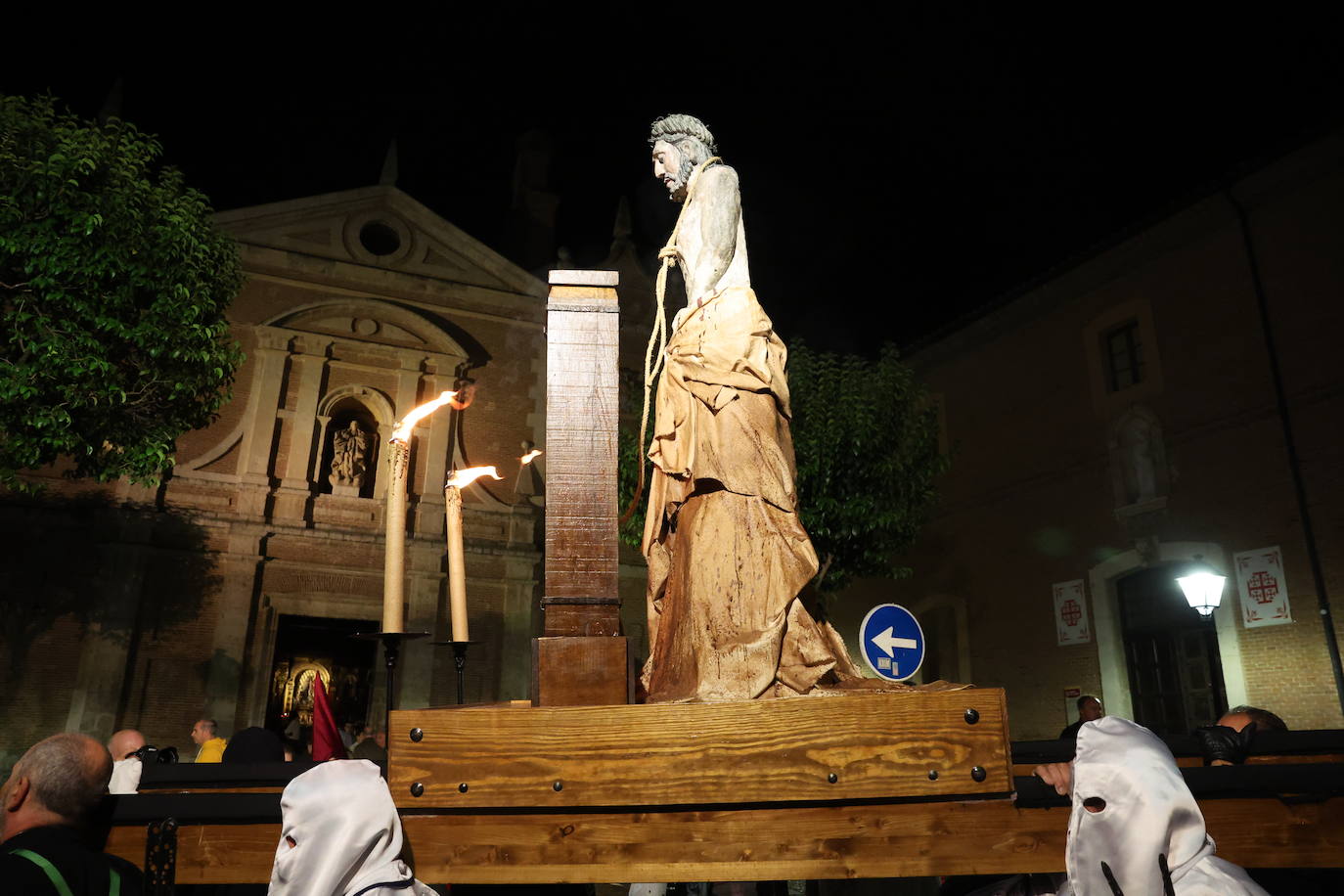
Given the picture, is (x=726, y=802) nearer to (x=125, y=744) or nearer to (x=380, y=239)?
(x=125, y=744)

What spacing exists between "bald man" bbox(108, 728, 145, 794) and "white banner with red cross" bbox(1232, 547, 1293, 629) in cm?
1372

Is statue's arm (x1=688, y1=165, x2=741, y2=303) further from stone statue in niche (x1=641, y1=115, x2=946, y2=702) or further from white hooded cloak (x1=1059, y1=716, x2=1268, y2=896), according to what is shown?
white hooded cloak (x1=1059, y1=716, x2=1268, y2=896)

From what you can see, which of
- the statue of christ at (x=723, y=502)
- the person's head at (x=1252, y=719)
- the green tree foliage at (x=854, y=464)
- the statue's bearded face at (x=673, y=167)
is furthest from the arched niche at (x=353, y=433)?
the statue of christ at (x=723, y=502)

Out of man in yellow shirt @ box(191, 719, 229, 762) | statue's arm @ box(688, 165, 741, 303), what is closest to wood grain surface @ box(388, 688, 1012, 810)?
statue's arm @ box(688, 165, 741, 303)

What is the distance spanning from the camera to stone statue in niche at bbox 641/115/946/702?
9.37ft

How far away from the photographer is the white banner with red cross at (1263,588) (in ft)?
42.7

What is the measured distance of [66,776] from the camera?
96.8 inches

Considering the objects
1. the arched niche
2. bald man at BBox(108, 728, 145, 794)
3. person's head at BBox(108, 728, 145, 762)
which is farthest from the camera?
the arched niche

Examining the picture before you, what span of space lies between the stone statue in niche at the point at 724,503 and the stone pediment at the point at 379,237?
56.6ft

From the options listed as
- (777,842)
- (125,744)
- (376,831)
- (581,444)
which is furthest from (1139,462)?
(376,831)

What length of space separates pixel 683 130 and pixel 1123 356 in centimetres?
1485

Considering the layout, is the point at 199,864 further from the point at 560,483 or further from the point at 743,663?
the point at 743,663

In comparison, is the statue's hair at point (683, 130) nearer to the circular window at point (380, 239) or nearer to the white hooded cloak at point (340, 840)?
the white hooded cloak at point (340, 840)

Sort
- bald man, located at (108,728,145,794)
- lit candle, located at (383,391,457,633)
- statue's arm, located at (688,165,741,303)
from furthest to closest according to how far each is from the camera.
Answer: bald man, located at (108,728,145,794)
lit candle, located at (383,391,457,633)
statue's arm, located at (688,165,741,303)
